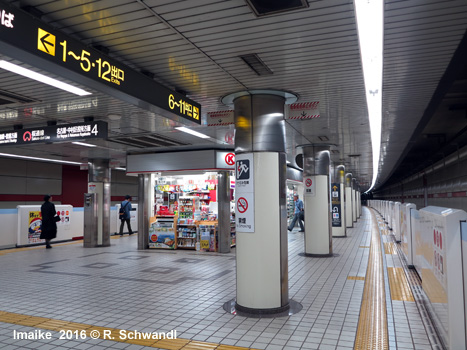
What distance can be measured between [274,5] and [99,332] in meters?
3.85

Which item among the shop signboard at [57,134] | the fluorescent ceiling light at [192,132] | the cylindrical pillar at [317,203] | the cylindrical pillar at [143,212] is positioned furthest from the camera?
the cylindrical pillar at [143,212]

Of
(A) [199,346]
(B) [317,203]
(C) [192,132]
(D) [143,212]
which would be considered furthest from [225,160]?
(A) [199,346]

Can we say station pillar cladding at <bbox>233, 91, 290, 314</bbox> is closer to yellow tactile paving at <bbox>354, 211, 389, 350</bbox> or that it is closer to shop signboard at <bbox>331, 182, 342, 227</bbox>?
yellow tactile paving at <bbox>354, 211, 389, 350</bbox>

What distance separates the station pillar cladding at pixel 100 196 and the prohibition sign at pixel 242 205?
27.2 feet

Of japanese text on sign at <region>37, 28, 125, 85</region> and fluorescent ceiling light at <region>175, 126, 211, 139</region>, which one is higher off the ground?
fluorescent ceiling light at <region>175, 126, 211, 139</region>

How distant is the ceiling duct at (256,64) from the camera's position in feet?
13.8

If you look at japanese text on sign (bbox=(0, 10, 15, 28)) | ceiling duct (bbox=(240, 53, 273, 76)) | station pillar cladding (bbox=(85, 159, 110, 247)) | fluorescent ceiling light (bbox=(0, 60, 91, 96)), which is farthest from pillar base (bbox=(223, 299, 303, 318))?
station pillar cladding (bbox=(85, 159, 110, 247))

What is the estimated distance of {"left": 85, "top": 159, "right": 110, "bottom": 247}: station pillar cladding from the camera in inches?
475

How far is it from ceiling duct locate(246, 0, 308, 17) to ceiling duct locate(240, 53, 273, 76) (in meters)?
0.95

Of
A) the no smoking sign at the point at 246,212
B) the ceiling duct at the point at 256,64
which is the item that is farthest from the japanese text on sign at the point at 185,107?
the no smoking sign at the point at 246,212

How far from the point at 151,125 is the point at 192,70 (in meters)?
3.32

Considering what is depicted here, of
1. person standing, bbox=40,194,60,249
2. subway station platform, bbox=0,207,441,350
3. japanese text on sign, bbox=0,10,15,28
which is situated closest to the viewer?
japanese text on sign, bbox=0,10,15,28

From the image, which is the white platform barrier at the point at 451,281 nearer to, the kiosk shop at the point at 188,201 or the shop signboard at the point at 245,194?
the shop signboard at the point at 245,194

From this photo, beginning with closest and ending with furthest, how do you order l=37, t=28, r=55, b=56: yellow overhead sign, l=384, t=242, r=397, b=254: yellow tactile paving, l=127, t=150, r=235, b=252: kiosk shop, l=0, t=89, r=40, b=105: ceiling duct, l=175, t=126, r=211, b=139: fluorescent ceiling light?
1. l=37, t=28, r=55, b=56: yellow overhead sign
2. l=0, t=89, r=40, b=105: ceiling duct
3. l=175, t=126, r=211, b=139: fluorescent ceiling light
4. l=384, t=242, r=397, b=254: yellow tactile paving
5. l=127, t=150, r=235, b=252: kiosk shop
